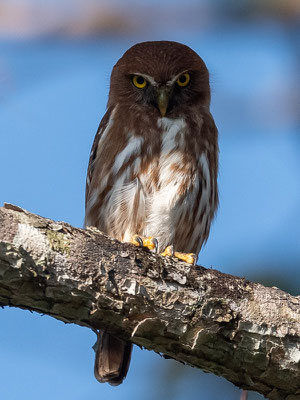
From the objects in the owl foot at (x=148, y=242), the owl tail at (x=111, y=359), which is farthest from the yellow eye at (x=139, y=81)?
the owl tail at (x=111, y=359)

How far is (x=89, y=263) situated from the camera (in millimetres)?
3045

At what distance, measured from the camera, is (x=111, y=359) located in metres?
4.27

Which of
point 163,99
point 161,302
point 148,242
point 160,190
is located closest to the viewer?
point 161,302

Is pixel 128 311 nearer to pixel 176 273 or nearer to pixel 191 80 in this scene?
pixel 176 273

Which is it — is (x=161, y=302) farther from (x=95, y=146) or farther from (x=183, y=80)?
(x=183, y=80)

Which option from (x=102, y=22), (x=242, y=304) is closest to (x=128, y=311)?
(x=242, y=304)

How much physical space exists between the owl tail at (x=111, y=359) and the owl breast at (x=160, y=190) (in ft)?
2.47

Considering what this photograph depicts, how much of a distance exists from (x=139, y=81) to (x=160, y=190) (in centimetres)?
109

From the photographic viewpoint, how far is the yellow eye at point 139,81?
16.6ft

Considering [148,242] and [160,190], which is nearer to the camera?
[148,242]

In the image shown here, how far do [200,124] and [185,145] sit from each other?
12.2 inches

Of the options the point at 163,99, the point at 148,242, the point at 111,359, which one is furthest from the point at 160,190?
the point at 111,359

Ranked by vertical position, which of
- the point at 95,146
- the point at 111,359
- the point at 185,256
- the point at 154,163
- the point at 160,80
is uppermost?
the point at 160,80

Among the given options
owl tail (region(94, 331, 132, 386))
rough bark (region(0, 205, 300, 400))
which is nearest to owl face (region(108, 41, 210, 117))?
owl tail (region(94, 331, 132, 386))
